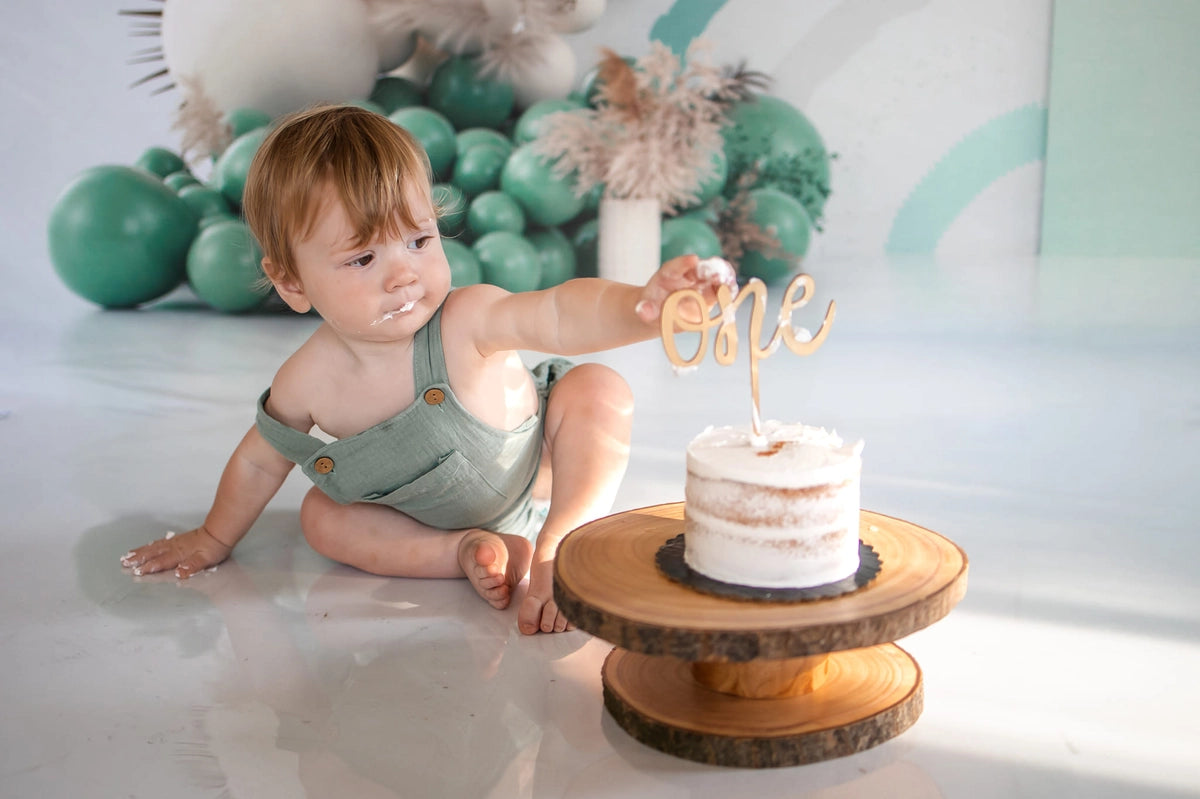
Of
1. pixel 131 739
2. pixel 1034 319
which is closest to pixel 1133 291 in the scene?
pixel 1034 319

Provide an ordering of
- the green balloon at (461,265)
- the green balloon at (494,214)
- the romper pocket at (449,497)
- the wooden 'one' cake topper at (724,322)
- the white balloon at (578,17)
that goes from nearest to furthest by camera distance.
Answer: the wooden 'one' cake topper at (724,322), the romper pocket at (449,497), the green balloon at (461,265), the green balloon at (494,214), the white balloon at (578,17)

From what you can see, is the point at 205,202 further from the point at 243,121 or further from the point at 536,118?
the point at 536,118

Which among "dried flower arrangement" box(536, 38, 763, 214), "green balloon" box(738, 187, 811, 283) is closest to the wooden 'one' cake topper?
"dried flower arrangement" box(536, 38, 763, 214)

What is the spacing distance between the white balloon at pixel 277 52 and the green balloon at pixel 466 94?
25cm

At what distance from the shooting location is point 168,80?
14.4 ft

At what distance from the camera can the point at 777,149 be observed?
4.05m

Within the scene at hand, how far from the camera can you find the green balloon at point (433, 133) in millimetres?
3301

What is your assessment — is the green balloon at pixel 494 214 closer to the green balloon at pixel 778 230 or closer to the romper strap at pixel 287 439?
the green balloon at pixel 778 230

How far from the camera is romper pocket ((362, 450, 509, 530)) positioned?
44.8 inches

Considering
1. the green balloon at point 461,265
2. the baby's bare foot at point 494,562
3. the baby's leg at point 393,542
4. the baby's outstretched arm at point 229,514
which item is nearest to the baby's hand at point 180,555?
the baby's outstretched arm at point 229,514

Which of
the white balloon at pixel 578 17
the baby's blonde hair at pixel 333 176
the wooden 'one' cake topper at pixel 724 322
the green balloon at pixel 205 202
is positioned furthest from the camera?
the white balloon at pixel 578 17

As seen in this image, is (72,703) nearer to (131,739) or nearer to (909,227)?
(131,739)

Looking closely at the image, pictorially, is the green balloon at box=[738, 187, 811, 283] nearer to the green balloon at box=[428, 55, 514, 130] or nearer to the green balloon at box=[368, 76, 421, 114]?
the green balloon at box=[428, 55, 514, 130]

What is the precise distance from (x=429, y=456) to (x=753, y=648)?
1.76ft
